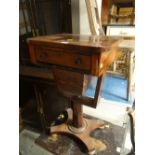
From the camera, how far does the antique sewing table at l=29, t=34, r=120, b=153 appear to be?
2.16 ft

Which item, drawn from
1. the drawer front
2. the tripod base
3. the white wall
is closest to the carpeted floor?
the tripod base

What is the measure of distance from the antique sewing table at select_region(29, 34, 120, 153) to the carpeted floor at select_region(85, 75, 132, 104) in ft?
1.93

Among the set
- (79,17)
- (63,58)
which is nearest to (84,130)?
(63,58)

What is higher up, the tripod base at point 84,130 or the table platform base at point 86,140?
the tripod base at point 84,130

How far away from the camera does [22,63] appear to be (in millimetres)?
1240

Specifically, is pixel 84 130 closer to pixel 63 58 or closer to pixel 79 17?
pixel 63 58

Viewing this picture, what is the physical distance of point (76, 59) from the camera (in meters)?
0.69

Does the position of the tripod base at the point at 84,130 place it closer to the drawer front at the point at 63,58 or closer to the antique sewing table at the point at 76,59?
the antique sewing table at the point at 76,59

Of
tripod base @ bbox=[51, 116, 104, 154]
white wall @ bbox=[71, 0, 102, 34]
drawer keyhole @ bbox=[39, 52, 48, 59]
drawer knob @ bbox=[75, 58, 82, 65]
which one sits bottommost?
tripod base @ bbox=[51, 116, 104, 154]

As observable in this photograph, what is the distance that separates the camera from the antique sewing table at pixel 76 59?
25.9 inches

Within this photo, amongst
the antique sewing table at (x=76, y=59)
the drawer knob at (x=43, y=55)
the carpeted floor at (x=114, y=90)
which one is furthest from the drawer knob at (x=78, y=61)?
the carpeted floor at (x=114, y=90)

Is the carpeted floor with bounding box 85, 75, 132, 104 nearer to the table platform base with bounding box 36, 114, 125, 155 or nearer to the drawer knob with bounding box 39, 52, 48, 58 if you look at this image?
the table platform base with bounding box 36, 114, 125, 155
